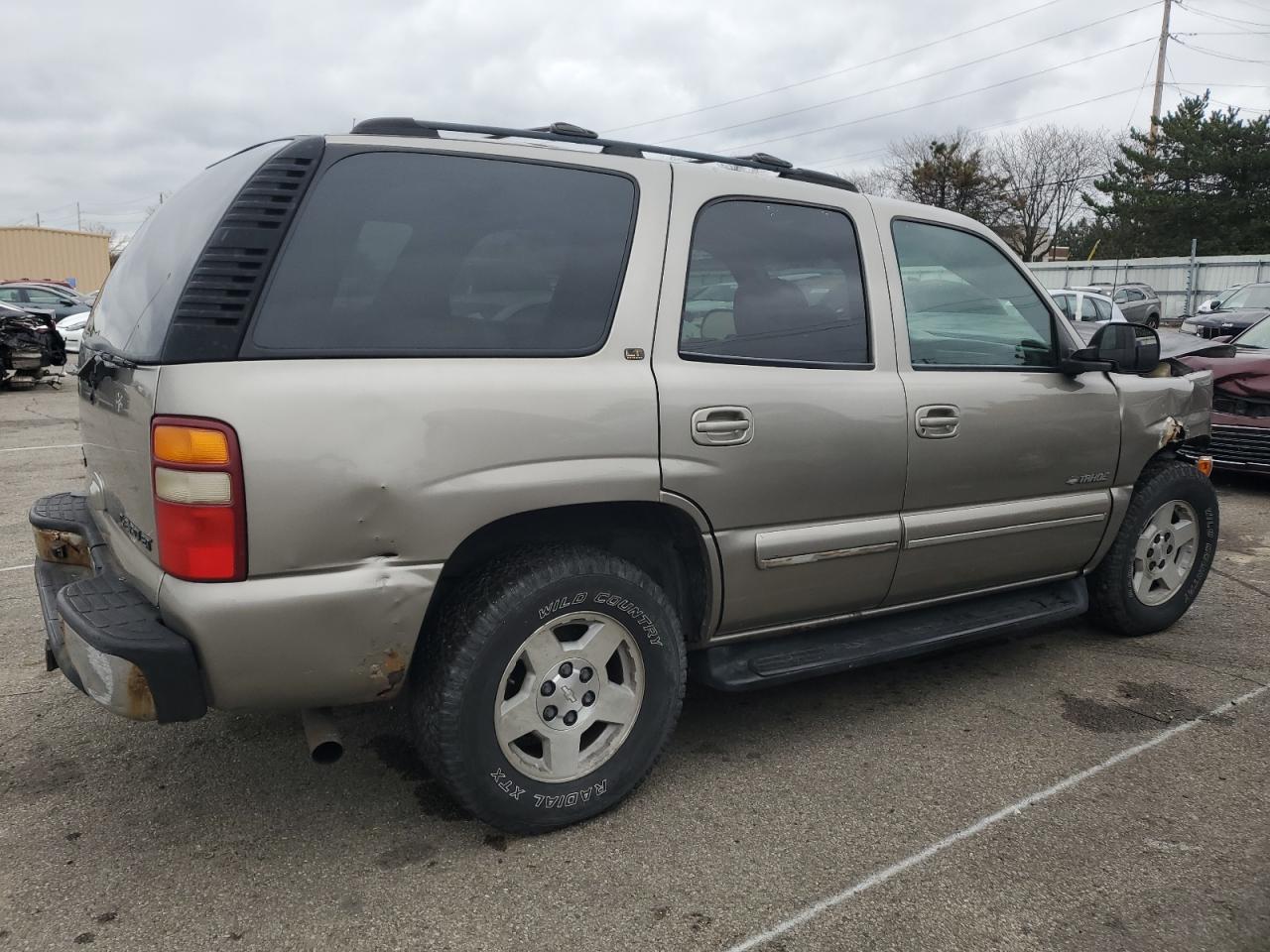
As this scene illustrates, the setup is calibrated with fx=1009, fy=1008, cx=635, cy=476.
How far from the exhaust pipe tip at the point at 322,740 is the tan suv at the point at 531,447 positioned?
0.01 metres

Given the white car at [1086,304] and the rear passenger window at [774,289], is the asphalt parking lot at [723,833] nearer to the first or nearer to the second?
the rear passenger window at [774,289]

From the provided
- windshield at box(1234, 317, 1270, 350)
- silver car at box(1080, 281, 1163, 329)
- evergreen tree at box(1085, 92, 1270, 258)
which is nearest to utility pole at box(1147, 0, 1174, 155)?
evergreen tree at box(1085, 92, 1270, 258)

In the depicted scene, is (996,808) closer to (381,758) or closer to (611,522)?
(611,522)

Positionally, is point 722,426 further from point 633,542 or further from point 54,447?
point 54,447

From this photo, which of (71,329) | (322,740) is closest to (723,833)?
(322,740)

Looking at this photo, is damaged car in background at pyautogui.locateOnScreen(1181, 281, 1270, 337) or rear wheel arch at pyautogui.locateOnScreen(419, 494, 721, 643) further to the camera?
damaged car in background at pyautogui.locateOnScreen(1181, 281, 1270, 337)

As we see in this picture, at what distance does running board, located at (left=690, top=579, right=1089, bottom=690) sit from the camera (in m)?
3.20

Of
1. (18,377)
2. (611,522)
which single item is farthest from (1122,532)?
(18,377)

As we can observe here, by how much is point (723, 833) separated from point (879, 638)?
3.31 ft

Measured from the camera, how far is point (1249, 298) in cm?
1820

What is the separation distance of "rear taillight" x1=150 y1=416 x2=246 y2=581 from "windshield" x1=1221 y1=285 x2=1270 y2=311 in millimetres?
19460

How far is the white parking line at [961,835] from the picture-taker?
243 centimetres

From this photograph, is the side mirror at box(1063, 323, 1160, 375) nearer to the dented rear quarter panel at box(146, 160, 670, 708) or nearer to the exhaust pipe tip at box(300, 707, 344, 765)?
the dented rear quarter panel at box(146, 160, 670, 708)

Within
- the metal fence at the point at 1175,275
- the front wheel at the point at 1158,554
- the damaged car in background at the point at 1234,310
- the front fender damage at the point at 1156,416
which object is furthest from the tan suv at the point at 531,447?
the metal fence at the point at 1175,275
